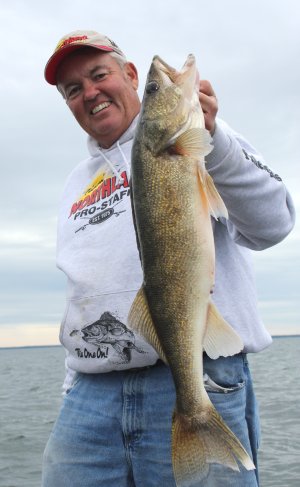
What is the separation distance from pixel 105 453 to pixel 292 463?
7.56 meters

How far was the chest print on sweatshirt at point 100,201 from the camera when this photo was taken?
347 centimetres

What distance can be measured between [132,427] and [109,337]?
48 centimetres

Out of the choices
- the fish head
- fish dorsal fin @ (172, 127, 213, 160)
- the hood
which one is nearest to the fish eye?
the fish head

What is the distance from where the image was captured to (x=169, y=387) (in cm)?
312

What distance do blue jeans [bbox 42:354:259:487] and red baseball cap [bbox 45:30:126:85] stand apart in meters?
1.84

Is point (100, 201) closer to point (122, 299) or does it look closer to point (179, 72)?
point (122, 299)

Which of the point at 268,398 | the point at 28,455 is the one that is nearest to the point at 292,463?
the point at 28,455

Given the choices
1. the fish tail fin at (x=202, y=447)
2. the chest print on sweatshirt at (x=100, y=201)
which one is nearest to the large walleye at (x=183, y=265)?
the fish tail fin at (x=202, y=447)

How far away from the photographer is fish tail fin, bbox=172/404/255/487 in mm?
2605

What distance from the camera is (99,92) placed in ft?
11.6

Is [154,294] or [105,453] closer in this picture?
[154,294]

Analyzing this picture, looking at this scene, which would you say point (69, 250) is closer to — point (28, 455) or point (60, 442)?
point (60, 442)

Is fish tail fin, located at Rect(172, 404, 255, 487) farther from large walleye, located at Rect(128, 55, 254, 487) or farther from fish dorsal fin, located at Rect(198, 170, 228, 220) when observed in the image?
fish dorsal fin, located at Rect(198, 170, 228, 220)

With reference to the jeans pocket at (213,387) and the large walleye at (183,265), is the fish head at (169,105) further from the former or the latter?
the jeans pocket at (213,387)
